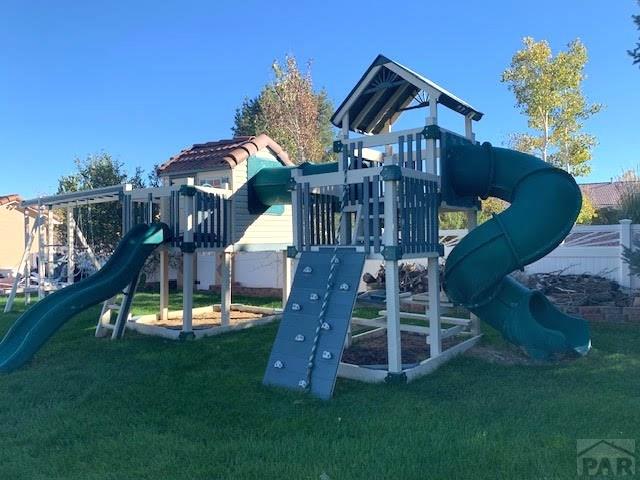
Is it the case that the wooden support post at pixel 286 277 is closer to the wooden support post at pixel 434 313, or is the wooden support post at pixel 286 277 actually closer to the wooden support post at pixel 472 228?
the wooden support post at pixel 472 228

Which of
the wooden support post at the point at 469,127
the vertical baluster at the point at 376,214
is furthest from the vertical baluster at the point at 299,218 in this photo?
the wooden support post at the point at 469,127

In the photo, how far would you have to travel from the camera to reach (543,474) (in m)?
3.43

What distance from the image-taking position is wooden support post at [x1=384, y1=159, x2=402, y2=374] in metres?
5.85

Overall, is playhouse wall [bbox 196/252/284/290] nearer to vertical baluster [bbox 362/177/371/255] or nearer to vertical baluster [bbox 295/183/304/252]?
vertical baluster [bbox 295/183/304/252]

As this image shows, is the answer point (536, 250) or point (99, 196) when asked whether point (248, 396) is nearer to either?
point (536, 250)

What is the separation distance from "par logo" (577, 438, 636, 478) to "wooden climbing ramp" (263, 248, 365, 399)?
2.32 metres

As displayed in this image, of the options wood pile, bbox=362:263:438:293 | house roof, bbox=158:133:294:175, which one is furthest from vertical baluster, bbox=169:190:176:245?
wood pile, bbox=362:263:438:293

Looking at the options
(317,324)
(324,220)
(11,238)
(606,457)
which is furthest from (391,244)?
(11,238)

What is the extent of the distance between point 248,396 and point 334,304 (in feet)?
4.38

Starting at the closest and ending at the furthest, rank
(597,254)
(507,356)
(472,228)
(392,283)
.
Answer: (392,283)
(507,356)
(472,228)
(597,254)

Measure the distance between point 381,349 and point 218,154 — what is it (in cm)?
517

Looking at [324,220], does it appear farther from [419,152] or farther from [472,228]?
[472,228]

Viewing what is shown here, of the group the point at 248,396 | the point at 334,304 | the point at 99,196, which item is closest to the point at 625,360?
the point at 334,304

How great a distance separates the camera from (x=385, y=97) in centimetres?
800
